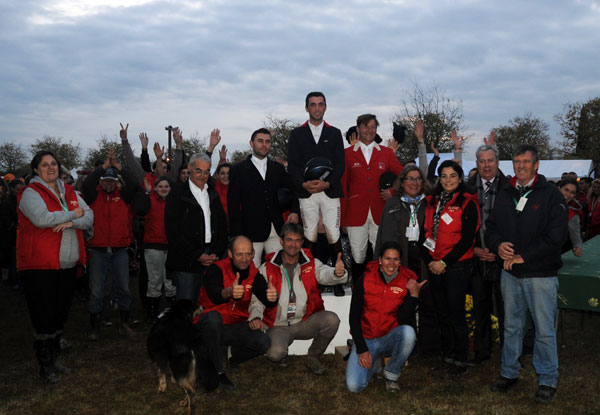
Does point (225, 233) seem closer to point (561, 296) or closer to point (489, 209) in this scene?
point (489, 209)

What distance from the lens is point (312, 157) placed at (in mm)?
5633

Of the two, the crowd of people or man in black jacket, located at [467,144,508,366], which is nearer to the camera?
the crowd of people

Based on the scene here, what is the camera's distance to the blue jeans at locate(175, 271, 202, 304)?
18.8 feet

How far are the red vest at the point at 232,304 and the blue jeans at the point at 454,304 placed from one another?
187cm

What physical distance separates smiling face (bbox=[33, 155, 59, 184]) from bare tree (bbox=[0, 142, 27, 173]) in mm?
66657

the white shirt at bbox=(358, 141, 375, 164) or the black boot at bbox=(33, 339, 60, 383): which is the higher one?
the white shirt at bbox=(358, 141, 375, 164)

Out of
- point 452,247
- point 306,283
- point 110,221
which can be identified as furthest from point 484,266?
point 110,221

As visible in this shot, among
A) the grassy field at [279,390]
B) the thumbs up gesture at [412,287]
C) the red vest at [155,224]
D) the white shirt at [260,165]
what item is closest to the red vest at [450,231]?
the thumbs up gesture at [412,287]

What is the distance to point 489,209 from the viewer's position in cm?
513

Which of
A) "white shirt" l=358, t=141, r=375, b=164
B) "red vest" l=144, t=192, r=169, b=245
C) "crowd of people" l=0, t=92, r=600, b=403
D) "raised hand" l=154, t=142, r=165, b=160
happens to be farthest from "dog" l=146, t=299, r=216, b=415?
"raised hand" l=154, t=142, r=165, b=160

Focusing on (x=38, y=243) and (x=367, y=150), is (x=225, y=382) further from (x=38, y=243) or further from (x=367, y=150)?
(x=367, y=150)

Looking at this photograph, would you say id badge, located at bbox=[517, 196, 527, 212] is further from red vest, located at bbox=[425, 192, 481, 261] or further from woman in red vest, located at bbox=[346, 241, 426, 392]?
woman in red vest, located at bbox=[346, 241, 426, 392]

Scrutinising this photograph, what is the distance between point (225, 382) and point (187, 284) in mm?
1439

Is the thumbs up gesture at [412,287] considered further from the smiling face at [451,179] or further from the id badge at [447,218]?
the smiling face at [451,179]
